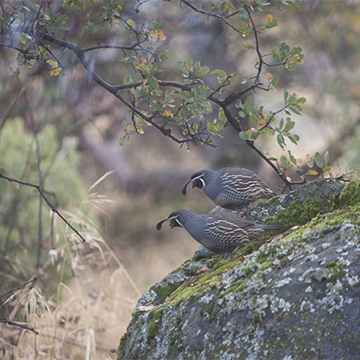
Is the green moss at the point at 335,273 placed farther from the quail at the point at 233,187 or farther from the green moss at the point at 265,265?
the quail at the point at 233,187

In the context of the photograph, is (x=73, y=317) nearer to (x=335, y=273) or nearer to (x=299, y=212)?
(x=299, y=212)

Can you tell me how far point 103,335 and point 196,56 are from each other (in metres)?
4.04

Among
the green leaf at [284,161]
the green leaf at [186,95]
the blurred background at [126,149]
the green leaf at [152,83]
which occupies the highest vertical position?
the blurred background at [126,149]

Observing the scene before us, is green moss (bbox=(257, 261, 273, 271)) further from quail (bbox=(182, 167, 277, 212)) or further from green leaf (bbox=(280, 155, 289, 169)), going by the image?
quail (bbox=(182, 167, 277, 212))

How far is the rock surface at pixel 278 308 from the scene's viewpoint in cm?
112

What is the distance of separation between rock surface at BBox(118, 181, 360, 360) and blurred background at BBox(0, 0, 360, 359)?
1.51 m

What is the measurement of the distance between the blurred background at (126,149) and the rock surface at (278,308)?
4.95ft

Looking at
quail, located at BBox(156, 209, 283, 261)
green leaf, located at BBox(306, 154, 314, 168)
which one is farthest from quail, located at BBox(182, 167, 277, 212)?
green leaf, located at BBox(306, 154, 314, 168)

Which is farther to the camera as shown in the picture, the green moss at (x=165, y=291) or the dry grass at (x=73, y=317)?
the dry grass at (x=73, y=317)

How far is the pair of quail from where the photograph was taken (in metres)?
1.96

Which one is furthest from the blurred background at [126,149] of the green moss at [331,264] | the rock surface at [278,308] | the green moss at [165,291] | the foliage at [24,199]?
the green moss at [331,264]

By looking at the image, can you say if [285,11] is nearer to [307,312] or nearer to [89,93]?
[89,93]

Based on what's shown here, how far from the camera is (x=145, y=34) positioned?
166 cm

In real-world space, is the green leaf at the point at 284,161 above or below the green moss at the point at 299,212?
above
